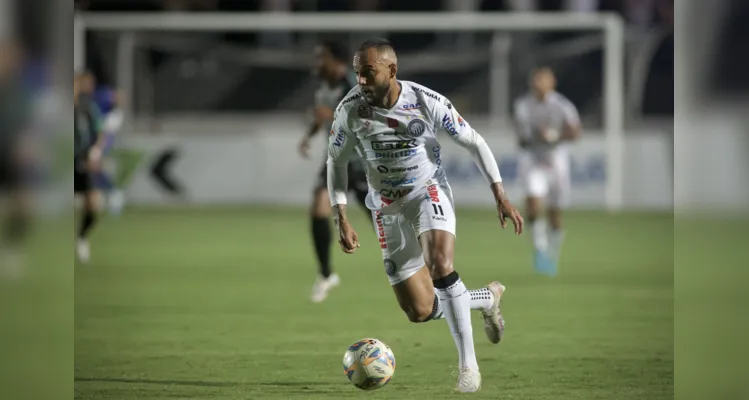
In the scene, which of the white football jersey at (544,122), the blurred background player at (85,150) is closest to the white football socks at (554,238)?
the white football jersey at (544,122)

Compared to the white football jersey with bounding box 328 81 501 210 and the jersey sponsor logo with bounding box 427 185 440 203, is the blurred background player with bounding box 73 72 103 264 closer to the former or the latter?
the white football jersey with bounding box 328 81 501 210

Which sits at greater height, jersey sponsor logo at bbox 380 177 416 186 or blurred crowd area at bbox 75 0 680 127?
jersey sponsor logo at bbox 380 177 416 186

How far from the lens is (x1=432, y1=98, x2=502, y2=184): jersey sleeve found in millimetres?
6797

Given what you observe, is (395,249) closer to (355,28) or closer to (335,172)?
(335,172)

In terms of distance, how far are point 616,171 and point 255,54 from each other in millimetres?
9545

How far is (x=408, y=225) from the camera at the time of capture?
279 inches

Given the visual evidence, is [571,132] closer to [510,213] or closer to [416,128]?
[416,128]

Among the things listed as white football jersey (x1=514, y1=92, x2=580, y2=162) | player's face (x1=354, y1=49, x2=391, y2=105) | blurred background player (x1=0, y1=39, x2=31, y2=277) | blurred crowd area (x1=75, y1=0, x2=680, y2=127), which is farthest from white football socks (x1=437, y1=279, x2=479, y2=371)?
blurred crowd area (x1=75, y1=0, x2=680, y2=127)

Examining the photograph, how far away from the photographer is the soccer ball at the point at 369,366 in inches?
265

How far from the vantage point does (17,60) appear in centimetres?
437

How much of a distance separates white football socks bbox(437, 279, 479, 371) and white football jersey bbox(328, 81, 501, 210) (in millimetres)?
596

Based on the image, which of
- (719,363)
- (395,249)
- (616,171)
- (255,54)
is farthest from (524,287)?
(255,54)

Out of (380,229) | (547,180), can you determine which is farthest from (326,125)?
(380,229)

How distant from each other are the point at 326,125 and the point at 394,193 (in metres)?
4.86
